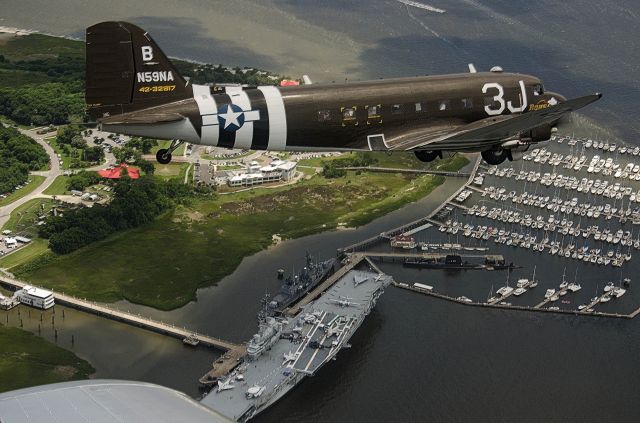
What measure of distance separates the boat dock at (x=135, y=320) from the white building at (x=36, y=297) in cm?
201

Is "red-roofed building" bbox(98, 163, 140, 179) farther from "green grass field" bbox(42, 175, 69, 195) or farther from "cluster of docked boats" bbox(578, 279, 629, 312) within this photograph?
"cluster of docked boats" bbox(578, 279, 629, 312)

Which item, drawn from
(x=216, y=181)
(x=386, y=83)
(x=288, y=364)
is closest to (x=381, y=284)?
(x=288, y=364)

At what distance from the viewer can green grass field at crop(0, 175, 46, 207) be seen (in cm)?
17150

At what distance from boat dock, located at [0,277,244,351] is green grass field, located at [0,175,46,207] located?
3063cm

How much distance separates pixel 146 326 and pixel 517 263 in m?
67.0

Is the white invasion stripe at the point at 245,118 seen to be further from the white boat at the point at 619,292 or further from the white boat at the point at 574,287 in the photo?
the white boat at the point at 619,292

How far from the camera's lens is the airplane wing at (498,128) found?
7606 centimetres

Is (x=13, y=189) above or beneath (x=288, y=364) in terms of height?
above

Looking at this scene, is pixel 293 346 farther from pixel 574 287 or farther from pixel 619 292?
pixel 619 292

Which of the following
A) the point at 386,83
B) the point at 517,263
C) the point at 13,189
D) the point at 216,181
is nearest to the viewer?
the point at 386,83

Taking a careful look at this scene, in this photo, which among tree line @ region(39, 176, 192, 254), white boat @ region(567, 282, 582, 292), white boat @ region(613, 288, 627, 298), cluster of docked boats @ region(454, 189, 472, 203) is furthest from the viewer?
cluster of docked boats @ region(454, 189, 472, 203)

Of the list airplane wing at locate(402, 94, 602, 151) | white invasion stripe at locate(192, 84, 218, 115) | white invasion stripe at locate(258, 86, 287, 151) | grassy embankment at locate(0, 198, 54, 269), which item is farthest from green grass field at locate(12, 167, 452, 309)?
airplane wing at locate(402, 94, 602, 151)

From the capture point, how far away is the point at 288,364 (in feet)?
413

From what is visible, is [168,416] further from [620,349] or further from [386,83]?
[620,349]
